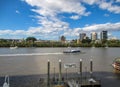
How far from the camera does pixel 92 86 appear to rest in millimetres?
33062

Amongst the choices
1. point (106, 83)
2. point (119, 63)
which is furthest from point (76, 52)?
point (106, 83)

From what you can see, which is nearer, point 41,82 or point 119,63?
point 41,82

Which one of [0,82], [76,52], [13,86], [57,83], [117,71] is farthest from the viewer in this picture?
[76,52]

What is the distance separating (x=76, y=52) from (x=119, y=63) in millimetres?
65935

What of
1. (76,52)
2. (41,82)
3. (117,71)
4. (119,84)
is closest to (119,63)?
(117,71)

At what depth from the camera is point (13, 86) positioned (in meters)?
35.3

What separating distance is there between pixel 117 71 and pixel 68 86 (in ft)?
77.3

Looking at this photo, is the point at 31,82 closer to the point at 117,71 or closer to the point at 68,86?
the point at 68,86

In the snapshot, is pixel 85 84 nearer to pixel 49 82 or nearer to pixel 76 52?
pixel 49 82

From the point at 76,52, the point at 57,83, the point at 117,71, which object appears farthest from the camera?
the point at 76,52

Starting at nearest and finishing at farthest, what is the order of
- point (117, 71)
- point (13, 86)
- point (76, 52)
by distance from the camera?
point (13, 86)
point (117, 71)
point (76, 52)

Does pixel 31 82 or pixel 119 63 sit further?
pixel 119 63

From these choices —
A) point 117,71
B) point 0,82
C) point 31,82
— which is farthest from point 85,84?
point 117,71

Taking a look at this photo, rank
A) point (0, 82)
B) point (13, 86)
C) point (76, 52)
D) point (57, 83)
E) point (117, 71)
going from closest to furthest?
point (57, 83) → point (13, 86) → point (0, 82) → point (117, 71) → point (76, 52)
